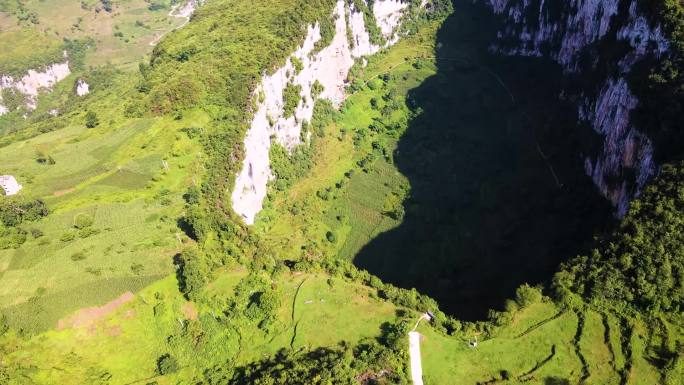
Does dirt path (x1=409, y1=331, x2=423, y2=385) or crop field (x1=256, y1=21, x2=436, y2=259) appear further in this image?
crop field (x1=256, y1=21, x2=436, y2=259)

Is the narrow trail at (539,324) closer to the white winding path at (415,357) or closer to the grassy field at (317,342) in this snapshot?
the grassy field at (317,342)

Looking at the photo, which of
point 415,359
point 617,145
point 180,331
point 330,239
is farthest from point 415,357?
point 617,145

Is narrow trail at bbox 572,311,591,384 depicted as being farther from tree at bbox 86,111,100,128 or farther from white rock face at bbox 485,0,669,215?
tree at bbox 86,111,100,128

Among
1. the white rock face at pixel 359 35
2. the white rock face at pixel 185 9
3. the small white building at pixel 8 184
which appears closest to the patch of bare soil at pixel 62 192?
the small white building at pixel 8 184

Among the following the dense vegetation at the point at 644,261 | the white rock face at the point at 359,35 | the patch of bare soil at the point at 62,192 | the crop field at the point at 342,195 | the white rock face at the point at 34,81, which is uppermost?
the white rock face at the point at 359,35

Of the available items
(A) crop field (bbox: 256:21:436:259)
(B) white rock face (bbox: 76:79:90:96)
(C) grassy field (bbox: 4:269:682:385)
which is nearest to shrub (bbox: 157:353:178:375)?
(C) grassy field (bbox: 4:269:682:385)

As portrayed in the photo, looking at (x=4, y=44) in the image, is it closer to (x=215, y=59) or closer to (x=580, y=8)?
(x=215, y=59)

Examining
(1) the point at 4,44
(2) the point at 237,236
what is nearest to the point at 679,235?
(2) the point at 237,236
